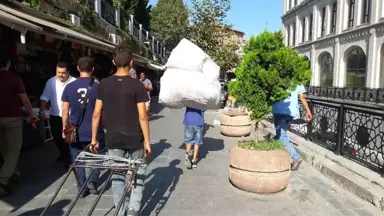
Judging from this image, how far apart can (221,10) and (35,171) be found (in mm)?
12498

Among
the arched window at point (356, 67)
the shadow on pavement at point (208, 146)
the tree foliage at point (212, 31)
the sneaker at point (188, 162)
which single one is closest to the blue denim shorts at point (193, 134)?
the sneaker at point (188, 162)

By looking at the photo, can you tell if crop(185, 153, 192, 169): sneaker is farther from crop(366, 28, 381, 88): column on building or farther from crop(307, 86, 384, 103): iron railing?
crop(366, 28, 381, 88): column on building

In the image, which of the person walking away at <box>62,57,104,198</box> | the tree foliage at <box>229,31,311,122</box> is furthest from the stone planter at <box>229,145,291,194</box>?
the person walking away at <box>62,57,104,198</box>

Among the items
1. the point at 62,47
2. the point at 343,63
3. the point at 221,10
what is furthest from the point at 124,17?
the point at 343,63

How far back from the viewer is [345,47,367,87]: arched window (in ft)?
84.1

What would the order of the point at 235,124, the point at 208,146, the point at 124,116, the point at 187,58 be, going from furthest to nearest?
the point at 235,124, the point at 208,146, the point at 187,58, the point at 124,116

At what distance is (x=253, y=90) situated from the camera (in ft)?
15.3

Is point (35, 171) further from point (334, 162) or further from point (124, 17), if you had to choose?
point (124, 17)

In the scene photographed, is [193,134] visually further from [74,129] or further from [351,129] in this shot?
[351,129]

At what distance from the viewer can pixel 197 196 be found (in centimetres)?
443

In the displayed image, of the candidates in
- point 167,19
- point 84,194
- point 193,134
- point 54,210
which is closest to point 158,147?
point 193,134

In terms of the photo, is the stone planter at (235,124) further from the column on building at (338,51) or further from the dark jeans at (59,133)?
the column on building at (338,51)

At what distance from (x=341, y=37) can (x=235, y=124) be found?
23.3 m

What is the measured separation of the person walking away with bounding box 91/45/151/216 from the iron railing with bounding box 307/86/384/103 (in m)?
19.1
